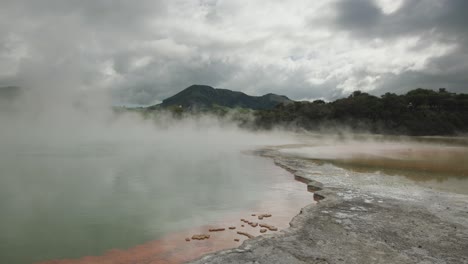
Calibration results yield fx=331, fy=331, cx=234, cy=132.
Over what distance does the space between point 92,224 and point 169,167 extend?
11.0 meters

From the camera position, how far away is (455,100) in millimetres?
64188

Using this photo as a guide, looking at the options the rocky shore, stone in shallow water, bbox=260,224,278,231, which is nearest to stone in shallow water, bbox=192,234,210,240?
the rocky shore

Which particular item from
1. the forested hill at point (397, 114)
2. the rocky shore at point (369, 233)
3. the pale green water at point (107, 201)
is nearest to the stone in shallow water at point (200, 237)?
the pale green water at point (107, 201)

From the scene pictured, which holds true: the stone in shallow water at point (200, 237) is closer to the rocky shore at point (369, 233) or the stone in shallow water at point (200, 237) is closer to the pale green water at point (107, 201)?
the pale green water at point (107, 201)

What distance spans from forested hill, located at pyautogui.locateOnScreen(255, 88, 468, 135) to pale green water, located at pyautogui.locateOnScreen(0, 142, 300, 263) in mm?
52290

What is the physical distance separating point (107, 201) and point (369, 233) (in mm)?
8869

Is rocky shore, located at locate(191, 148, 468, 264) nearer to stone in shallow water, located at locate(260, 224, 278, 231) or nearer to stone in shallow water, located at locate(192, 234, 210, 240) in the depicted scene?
stone in shallow water, located at locate(260, 224, 278, 231)

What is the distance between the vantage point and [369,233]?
7812mm

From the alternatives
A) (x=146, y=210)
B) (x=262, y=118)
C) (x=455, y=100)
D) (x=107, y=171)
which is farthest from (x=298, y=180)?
(x=262, y=118)

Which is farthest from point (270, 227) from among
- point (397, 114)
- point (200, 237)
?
point (397, 114)

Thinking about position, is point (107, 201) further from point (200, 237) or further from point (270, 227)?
point (270, 227)

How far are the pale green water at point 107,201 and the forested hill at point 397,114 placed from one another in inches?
2059

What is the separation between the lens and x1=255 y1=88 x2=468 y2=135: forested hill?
62.0 meters

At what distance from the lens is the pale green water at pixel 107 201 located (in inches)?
325
